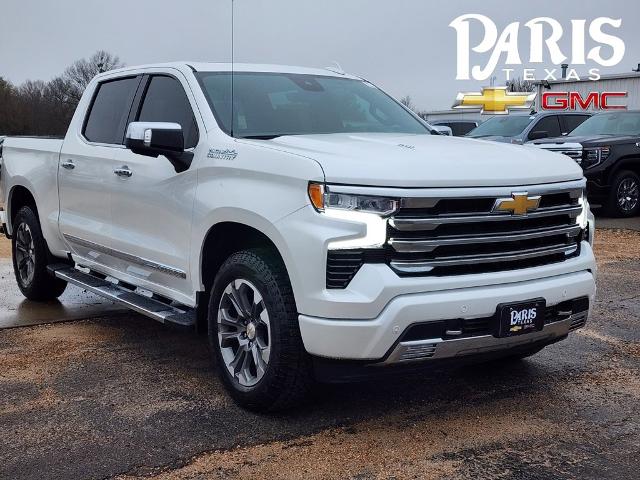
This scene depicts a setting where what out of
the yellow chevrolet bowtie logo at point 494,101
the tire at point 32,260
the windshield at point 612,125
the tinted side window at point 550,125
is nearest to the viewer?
the tire at point 32,260

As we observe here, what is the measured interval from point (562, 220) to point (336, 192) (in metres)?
1.35

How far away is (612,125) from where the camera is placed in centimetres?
1441

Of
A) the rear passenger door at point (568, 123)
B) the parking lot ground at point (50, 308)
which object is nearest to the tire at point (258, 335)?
the parking lot ground at point (50, 308)

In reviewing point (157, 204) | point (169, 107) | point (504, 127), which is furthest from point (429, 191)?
point (504, 127)

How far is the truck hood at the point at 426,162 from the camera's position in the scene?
3.78 meters

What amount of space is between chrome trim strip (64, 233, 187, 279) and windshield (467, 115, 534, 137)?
36.3 feet

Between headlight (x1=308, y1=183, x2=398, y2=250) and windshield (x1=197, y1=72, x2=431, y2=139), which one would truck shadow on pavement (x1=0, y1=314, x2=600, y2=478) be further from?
windshield (x1=197, y1=72, x2=431, y2=139)

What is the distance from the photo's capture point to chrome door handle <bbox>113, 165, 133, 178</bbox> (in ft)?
17.4

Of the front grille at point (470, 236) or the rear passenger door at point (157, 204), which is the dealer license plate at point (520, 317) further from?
the rear passenger door at point (157, 204)

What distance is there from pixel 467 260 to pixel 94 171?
307 centimetres

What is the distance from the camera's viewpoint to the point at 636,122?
557 inches

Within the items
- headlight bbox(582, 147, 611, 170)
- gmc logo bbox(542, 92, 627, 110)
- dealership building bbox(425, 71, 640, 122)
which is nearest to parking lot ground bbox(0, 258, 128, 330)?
headlight bbox(582, 147, 611, 170)

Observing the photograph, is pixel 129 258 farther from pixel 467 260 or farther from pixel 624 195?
pixel 624 195

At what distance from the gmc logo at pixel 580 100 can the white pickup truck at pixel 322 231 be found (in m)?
24.3
